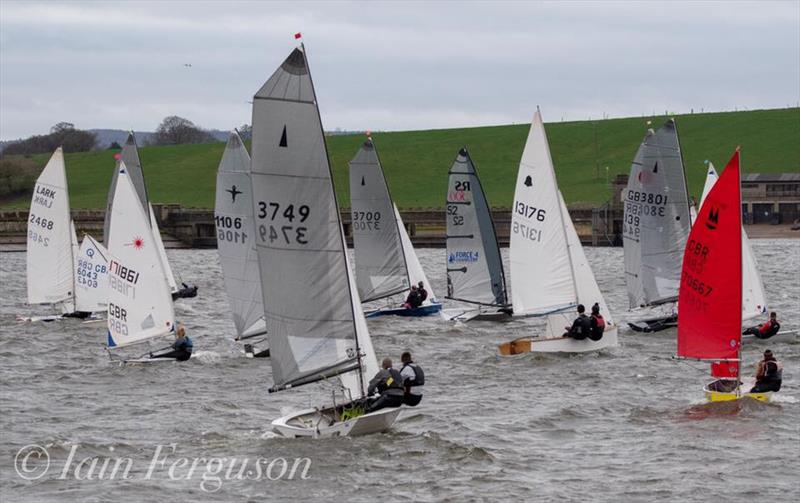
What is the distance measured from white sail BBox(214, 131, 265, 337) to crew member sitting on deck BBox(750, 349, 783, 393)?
13959 millimetres

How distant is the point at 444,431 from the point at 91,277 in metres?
22.8

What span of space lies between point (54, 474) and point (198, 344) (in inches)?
717

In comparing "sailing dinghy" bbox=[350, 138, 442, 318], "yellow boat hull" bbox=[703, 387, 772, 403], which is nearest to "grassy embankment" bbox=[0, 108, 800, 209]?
"sailing dinghy" bbox=[350, 138, 442, 318]

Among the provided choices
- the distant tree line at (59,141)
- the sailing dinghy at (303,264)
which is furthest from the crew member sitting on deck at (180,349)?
the distant tree line at (59,141)

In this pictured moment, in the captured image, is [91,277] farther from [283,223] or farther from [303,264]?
[283,223]

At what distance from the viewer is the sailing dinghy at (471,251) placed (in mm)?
44344

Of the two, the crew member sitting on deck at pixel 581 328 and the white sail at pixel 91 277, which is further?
the white sail at pixel 91 277

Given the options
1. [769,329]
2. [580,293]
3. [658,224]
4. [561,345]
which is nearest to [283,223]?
[561,345]

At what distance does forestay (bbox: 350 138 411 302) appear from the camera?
1826 inches

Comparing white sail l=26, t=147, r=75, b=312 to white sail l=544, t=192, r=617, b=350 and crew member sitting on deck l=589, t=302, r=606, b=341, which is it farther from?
crew member sitting on deck l=589, t=302, r=606, b=341

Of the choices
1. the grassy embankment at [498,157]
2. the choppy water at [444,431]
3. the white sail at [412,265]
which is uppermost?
the grassy embankment at [498,157]

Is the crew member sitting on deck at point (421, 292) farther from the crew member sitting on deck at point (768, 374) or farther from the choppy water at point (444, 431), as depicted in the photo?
the crew member sitting on deck at point (768, 374)

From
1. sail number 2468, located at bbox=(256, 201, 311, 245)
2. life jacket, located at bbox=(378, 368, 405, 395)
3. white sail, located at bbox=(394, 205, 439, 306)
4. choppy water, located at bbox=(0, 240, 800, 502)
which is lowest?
choppy water, located at bbox=(0, 240, 800, 502)

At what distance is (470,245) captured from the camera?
4456cm
